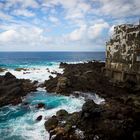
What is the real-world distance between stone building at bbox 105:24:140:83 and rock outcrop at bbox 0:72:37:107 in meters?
17.3

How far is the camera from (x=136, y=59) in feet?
128

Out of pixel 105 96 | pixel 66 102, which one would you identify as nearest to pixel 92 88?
pixel 105 96

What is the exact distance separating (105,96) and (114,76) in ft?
40.7

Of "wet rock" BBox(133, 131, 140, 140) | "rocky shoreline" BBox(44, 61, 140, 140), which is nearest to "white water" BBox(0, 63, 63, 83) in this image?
"rocky shoreline" BBox(44, 61, 140, 140)

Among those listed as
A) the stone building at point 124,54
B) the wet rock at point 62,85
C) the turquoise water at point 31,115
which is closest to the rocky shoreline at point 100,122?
the turquoise water at point 31,115

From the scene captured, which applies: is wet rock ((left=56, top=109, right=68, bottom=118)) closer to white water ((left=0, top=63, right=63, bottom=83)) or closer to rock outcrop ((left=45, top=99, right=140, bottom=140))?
rock outcrop ((left=45, top=99, right=140, bottom=140))

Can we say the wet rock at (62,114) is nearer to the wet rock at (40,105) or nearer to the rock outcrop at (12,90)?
the wet rock at (40,105)

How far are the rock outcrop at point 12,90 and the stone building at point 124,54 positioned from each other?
17319 millimetres

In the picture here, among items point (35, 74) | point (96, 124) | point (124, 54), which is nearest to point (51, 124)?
point (96, 124)

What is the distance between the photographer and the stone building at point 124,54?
39219 mm

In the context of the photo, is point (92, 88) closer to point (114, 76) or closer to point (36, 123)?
point (114, 76)

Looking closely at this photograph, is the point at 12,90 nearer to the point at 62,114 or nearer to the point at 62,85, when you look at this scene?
the point at 62,85

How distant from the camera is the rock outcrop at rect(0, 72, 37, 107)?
32.7 meters

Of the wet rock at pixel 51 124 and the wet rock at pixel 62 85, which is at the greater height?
the wet rock at pixel 62 85
